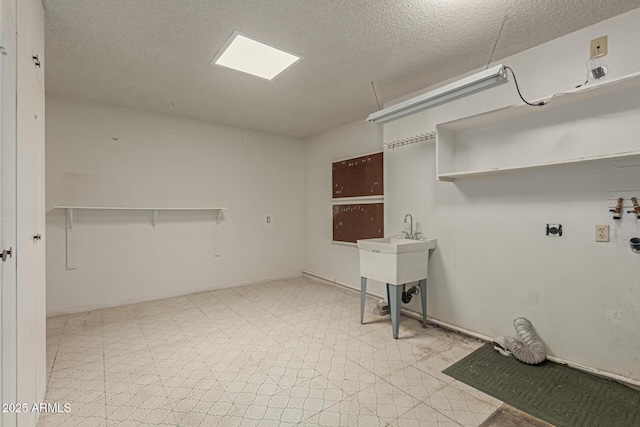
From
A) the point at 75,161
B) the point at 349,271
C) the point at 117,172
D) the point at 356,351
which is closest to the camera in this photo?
the point at 356,351

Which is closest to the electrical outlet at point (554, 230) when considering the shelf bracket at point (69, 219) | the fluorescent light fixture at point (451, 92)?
the fluorescent light fixture at point (451, 92)

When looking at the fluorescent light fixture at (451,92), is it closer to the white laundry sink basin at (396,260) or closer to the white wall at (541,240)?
the white wall at (541,240)

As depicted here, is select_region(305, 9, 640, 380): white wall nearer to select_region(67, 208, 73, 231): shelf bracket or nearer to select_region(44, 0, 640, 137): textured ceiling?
select_region(44, 0, 640, 137): textured ceiling

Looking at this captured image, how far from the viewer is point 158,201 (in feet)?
13.0

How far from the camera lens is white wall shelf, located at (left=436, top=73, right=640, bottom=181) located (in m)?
1.94

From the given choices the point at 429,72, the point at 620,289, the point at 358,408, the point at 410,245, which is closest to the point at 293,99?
the point at 429,72

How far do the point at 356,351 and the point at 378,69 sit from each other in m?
2.60

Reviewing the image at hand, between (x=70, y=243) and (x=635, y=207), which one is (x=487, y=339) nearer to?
(x=635, y=207)

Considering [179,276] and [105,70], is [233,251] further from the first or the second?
[105,70]

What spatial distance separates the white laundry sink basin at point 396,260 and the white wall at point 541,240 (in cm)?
24

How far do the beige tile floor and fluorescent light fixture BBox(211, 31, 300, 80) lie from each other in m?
2.57

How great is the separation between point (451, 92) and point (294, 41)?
1.29 m

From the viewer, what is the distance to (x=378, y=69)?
9.07 ft

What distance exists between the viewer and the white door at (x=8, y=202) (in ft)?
3.63
